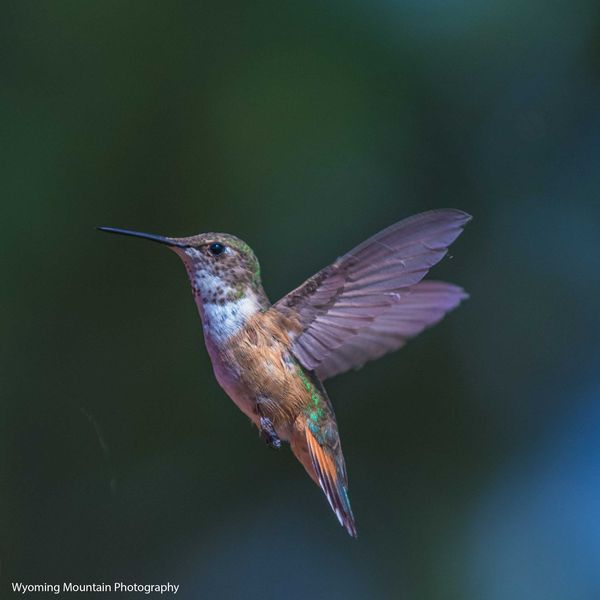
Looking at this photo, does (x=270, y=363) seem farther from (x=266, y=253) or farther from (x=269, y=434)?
(x=266, y=253)

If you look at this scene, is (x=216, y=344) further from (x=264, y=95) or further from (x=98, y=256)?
(x=264, y=95)

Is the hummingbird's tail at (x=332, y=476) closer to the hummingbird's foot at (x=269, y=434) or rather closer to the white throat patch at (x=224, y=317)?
the hummingbird's foot at (x=269, y=434)

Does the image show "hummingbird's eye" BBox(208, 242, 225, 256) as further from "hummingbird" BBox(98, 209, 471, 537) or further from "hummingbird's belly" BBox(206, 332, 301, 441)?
"hummingbird's belly" BBox(206, 332, 301, 441)

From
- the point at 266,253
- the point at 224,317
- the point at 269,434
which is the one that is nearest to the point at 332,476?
the point at 269,434

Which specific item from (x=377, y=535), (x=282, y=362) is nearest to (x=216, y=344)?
(x=282, y=362)

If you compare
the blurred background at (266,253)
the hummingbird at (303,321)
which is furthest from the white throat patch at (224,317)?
the blurred background at (266,253)

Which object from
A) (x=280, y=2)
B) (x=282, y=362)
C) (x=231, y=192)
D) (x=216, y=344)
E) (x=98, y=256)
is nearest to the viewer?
(x=216, y=344)
